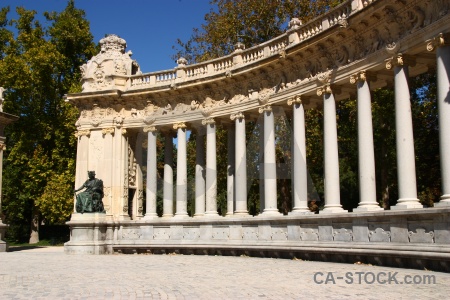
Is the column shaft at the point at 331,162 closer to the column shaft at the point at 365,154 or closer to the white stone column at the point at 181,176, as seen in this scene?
the column shaft at the point at 365,154

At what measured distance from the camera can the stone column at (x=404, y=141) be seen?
72.4 feet

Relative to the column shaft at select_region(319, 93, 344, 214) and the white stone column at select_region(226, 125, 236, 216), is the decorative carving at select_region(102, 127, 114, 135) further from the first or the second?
the column shaft at select_region(319, 93, 344, 214)

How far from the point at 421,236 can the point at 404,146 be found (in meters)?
4.41

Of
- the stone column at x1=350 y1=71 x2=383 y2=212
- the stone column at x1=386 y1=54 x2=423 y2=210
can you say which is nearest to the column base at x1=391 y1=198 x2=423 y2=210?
the stone column at x1=386 y1=54 x2=423 y2=210

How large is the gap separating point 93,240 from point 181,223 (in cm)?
627

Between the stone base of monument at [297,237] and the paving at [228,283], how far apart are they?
89 centimetres

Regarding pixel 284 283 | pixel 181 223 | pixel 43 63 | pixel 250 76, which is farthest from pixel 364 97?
pixel 43 63

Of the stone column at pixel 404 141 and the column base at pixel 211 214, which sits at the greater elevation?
the stone column at pixel 404 141

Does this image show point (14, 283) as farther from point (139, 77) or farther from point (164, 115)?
point (139, 77)

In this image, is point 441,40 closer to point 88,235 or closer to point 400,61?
point 400,61

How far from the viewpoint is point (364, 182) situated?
983 inches

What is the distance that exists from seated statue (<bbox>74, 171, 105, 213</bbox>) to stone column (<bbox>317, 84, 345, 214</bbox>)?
16556 millimetres

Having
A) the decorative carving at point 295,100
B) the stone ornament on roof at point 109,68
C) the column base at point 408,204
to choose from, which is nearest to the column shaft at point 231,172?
the decorative carving at point 295,100

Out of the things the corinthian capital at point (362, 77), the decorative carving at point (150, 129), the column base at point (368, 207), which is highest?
the corinthian capital at point (362, 77)
